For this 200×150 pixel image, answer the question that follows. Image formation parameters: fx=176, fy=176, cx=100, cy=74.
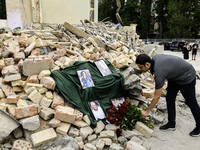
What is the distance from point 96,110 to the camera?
4215 millimetres

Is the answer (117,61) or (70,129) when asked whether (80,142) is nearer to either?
(70,129)

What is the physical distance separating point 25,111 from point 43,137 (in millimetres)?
616

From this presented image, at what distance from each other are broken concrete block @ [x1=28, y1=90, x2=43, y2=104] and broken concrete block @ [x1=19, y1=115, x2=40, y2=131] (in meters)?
0.64

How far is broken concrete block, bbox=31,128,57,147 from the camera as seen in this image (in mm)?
3149

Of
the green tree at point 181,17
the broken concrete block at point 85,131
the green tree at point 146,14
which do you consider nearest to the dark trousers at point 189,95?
the broken concrete block at point 85,131

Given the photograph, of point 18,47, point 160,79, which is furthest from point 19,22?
point 160,79

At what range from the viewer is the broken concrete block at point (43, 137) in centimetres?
315

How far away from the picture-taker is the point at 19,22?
952 centimetres

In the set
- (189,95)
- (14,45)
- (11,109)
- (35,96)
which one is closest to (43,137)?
(11,109)

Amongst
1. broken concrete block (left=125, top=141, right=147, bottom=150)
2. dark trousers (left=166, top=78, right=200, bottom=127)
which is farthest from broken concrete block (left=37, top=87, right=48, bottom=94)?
dark trousers (left=166, top=78, right=200, bottom=127)

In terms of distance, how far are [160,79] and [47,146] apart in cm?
240

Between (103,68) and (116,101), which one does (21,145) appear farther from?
(103,68)

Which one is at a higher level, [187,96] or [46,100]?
[187,96]

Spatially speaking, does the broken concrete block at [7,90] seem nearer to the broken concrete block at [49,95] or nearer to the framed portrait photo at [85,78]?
the broken concrete block at [49,95]
